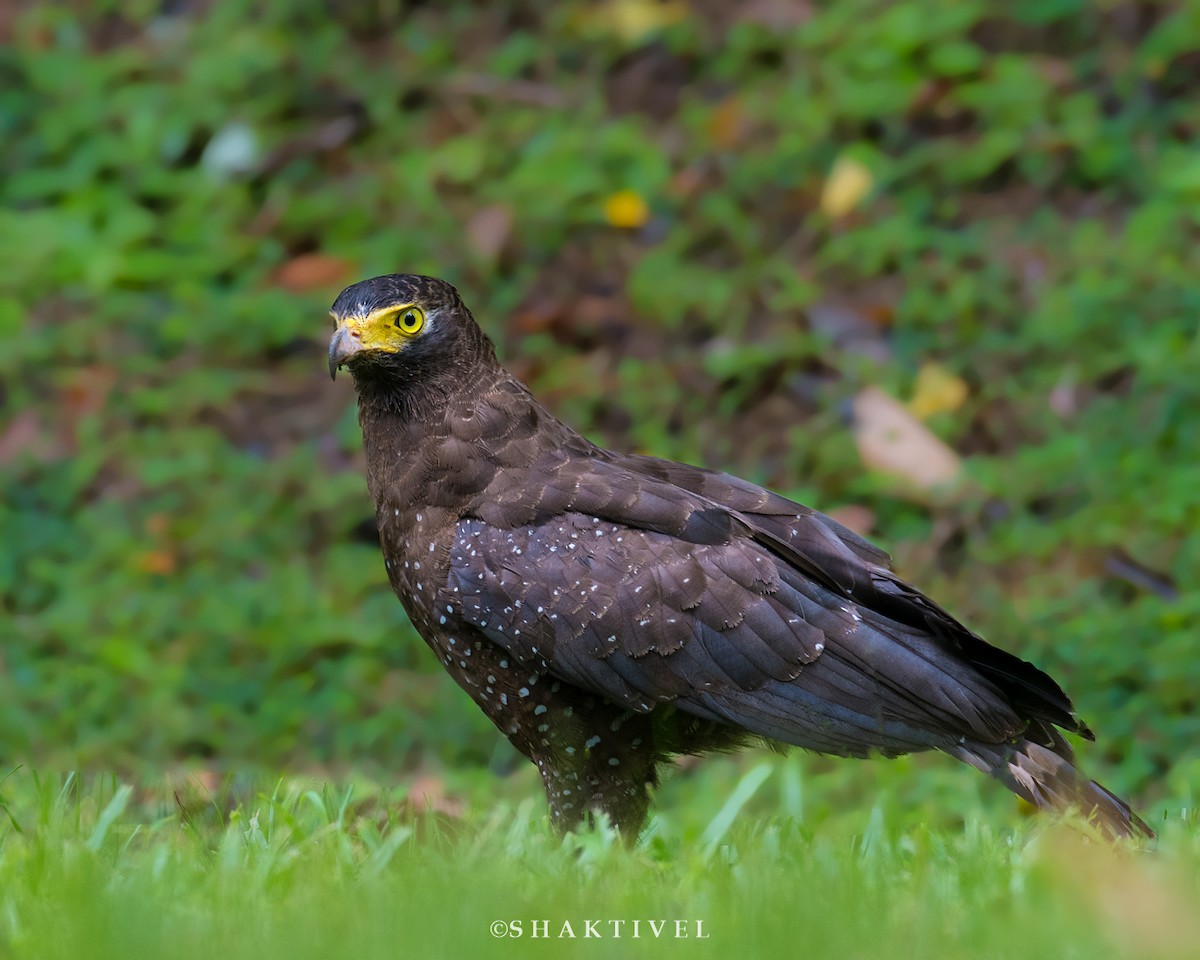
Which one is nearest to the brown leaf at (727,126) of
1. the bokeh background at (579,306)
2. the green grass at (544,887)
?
the bokeh background at (579,306)

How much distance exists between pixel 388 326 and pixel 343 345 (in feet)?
0.51

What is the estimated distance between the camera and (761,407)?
28.1 feet

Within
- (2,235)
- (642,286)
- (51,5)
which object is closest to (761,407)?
(642,286)

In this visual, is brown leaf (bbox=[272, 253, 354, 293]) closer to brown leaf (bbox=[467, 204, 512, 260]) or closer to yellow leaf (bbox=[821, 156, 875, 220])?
brown leaf (bbox=[467, 204, 512, 260])

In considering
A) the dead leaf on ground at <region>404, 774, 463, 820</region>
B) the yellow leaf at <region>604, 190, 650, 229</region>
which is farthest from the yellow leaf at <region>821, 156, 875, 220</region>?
the dead leaf on ground at <region>404, 774, 463, 820</region>

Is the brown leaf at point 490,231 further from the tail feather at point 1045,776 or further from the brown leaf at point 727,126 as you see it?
the tail feather at point 1045,776

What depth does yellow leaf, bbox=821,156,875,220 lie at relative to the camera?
908 centimetres

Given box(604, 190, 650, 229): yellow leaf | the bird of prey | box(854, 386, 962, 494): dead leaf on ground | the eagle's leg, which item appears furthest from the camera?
box(604, 190, 650, 229): yellow leaf

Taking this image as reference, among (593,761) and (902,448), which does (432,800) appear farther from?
(902,448)

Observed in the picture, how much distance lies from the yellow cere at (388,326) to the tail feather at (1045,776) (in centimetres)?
188

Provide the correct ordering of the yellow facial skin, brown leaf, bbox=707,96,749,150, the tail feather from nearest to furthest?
the tail feather < the yellow facial skin < brown leaf, bbox=707,96,749,150

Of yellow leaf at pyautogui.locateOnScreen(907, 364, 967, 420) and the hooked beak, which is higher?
the hooked beak

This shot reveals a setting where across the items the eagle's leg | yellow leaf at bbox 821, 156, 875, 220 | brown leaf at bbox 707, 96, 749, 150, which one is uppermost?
brown leaf at bbox 707, 96, 749, 150

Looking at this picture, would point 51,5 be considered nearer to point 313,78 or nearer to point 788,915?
point 313,78
